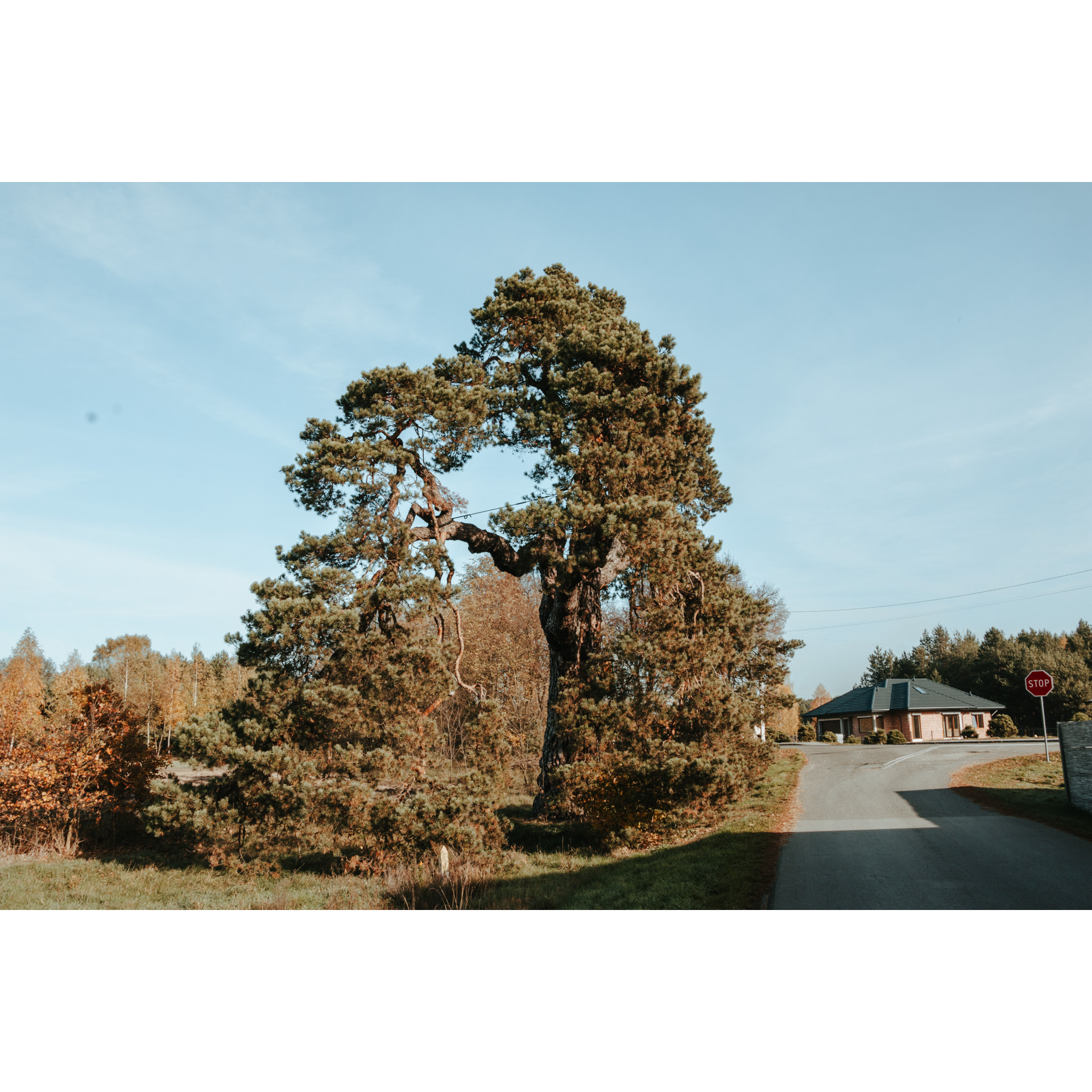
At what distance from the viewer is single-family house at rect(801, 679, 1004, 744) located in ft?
136

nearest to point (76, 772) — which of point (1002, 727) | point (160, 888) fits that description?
point (160, 888)

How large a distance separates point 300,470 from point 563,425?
490 centimetres

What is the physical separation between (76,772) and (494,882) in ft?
29.9

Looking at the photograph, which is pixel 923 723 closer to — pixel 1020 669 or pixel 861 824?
pixel 1020 669

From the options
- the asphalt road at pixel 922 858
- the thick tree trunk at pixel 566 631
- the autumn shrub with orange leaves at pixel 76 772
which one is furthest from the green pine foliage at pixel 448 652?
the autumn shrub with orange leaves at pixel 76 772

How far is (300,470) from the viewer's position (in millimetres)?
11680

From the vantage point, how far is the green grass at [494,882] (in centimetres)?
847

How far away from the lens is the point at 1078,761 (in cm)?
1199

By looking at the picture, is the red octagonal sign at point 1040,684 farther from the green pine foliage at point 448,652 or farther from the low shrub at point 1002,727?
the low shrub at point 1002,727

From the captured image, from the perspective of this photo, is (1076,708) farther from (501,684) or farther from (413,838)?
(413,838)

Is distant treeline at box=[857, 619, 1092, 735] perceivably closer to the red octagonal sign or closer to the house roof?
the house roof

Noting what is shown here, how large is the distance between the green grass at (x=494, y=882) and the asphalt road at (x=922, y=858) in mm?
586

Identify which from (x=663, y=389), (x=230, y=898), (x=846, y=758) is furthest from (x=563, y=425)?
(x=846, y=758)

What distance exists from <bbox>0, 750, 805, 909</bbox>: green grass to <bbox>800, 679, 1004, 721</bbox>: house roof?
34227 millimetres
